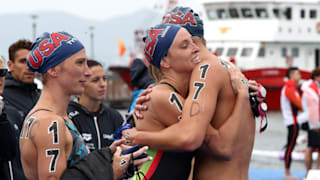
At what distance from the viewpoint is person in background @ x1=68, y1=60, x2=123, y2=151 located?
4910 mm

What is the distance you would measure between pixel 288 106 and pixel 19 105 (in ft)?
19.8

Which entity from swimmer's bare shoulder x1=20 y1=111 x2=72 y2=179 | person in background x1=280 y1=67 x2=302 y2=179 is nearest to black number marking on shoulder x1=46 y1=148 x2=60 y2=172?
swimmer's bare shoulder x1=20 y1=111 x2=72 y2=179

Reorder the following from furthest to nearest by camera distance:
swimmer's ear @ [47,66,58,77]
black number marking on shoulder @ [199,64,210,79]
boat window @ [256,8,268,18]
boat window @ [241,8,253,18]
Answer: boat window @ [256,8,268,18]
boat window @ [241,8,253,18]
black number marking on shoulder @ [199,64,210,79]
swimmer's ear @ [47,66,58,77]

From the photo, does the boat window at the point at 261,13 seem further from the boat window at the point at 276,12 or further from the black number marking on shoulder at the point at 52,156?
the black number marking on shoulder at the point at 52,156

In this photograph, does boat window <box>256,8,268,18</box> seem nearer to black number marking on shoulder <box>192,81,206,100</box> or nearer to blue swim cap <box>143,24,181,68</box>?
blue swim cap <box>143,24,181,68</box>

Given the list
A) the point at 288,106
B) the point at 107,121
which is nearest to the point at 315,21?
the point at 288,106

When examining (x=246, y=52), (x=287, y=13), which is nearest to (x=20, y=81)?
(x=246, y=52)

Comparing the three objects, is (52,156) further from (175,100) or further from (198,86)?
(198,86)

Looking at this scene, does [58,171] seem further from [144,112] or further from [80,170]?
[144,112]

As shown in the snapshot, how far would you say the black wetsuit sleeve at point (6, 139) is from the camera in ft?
12.0

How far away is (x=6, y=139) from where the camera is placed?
3723 mm

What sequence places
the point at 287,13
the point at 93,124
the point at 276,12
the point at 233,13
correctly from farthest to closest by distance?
the point at 287,13 → the point at 276,12 → the point at 233,13 → the point at 93,124

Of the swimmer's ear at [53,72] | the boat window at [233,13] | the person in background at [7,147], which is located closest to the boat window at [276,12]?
the boat window at [233,13]

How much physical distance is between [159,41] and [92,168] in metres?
0.86
